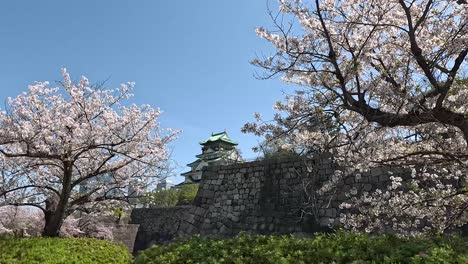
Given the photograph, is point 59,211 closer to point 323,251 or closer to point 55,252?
point 55,252

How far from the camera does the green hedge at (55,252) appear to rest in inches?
252

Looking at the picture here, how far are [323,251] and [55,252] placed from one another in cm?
520

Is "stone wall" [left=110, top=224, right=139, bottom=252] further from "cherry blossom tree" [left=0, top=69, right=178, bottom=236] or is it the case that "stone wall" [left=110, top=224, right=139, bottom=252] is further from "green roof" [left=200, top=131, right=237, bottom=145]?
"green roof" [left=200, top=131, right=237, bottom=145]

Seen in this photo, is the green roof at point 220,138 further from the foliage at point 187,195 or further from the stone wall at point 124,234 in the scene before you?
the stone wall at point 124,234

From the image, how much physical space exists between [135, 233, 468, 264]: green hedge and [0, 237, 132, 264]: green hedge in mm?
2106

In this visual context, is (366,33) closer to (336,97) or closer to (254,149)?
(336,97)

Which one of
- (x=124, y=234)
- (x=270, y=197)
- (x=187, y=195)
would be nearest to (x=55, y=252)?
(x=124, y=234)

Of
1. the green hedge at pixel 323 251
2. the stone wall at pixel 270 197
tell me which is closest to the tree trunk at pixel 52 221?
the stone wall at pixel 270 197

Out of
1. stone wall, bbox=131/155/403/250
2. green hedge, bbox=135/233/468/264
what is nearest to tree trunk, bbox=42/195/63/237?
stone wall, bbox=131/155/403/250

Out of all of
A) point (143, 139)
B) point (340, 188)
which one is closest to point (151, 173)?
point (143, 139)

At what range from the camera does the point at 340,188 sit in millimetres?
9906

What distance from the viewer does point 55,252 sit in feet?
22.2

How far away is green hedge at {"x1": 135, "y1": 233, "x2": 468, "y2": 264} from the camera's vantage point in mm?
2975

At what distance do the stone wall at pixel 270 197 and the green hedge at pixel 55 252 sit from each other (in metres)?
4.24
